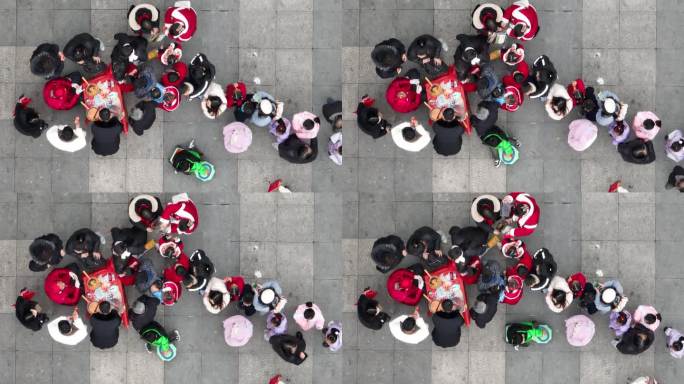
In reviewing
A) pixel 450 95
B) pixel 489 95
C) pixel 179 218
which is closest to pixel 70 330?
pixel 179 218

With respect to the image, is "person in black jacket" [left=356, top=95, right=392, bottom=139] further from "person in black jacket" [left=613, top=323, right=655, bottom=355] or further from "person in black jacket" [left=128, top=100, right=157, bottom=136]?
"person in black jacket" [left=613, top=323, right=655, bottom=355]

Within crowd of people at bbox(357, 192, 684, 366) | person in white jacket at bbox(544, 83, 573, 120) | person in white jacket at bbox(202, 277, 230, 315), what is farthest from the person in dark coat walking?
person in white jacket at bbox(544, 83, 573, 120)

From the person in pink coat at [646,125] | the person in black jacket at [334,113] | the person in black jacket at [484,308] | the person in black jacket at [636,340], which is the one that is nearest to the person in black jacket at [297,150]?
the person in black jacket at [334,113]

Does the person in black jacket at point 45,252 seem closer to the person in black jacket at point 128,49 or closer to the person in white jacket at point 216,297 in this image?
the person in white jacket at point 216,297

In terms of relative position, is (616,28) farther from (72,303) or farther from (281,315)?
(72,303)

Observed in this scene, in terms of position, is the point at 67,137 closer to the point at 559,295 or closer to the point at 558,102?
the point at 558,102
